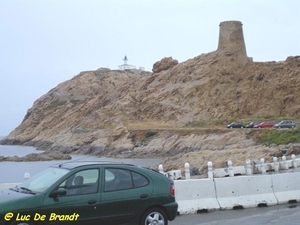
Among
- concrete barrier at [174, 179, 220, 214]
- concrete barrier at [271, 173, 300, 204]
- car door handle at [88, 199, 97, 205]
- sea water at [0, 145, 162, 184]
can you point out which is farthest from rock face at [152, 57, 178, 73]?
car door handle at [88, 199, 97, 205]

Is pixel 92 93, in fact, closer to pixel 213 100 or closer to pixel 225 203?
pixel 213 100

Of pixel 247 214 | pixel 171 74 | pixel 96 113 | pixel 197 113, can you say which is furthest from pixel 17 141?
pixel 247 214

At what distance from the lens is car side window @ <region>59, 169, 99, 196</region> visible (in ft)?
29.1

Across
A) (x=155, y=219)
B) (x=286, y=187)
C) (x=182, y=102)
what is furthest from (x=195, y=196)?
(x=182, y=102)

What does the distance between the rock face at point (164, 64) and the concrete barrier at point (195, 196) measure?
302 ft

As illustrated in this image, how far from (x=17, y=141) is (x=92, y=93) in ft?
77.4

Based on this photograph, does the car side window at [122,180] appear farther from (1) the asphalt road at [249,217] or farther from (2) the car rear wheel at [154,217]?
(1) the asphalt road at [249,217]

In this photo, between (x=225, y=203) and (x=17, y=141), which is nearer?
(x=225, y=203)

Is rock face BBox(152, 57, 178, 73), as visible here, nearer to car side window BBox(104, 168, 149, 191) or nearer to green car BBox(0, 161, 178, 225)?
green car BBox(0, 161, 178, 225)

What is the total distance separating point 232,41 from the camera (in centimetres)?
9488

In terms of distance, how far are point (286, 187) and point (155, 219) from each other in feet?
21.0

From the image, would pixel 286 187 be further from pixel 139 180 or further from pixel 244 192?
pixel 139 180

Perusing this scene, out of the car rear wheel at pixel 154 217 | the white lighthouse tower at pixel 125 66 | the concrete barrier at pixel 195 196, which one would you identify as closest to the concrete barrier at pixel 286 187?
the concrete barrier at pixel 195 196

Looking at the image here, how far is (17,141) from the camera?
133750mm
